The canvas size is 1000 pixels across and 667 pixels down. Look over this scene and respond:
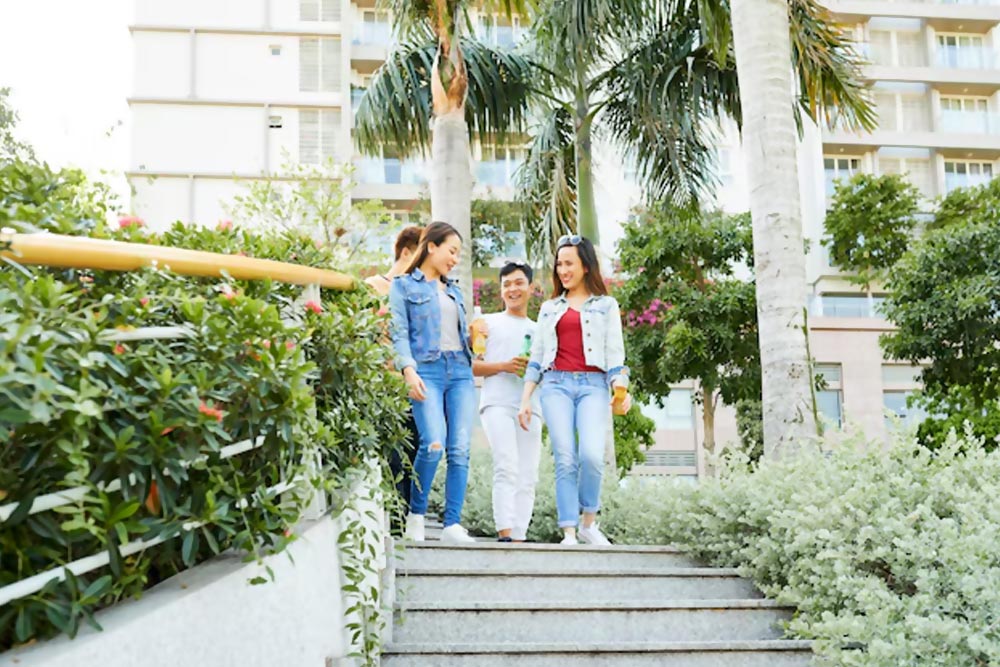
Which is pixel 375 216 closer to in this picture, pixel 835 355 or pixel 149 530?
pixel 149 530

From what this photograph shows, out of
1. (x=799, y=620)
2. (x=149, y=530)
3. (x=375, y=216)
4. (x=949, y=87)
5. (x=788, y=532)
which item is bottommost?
(x=799, y=620)

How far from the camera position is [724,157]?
40.0m

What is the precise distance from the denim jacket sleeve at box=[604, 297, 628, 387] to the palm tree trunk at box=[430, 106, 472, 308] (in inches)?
183

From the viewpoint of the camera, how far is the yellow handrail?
2309mm

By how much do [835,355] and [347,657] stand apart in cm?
3509

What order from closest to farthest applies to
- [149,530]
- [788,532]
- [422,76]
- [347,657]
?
[149,530] → [347,657] → [788,532] → [422,76]

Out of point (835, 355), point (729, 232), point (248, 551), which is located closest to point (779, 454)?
point (248, 551)

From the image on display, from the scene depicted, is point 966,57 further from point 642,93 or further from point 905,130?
point 642,93

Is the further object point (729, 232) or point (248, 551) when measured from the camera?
point (729, 232)

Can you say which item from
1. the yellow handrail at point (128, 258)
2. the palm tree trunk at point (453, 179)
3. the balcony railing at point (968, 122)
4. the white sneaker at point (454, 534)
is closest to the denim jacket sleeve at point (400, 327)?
the white sneaker at point (454, 534)

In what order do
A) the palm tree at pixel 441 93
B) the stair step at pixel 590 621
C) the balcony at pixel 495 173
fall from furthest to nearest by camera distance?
the balcony at pixel 495 173 < the palm tree at pixel 441 93 < the stair step at pixel 590 621

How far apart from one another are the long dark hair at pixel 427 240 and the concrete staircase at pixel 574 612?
156 cm

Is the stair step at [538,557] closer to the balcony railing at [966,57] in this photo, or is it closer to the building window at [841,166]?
the building window at [841,166]

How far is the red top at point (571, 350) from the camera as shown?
21.2ft
